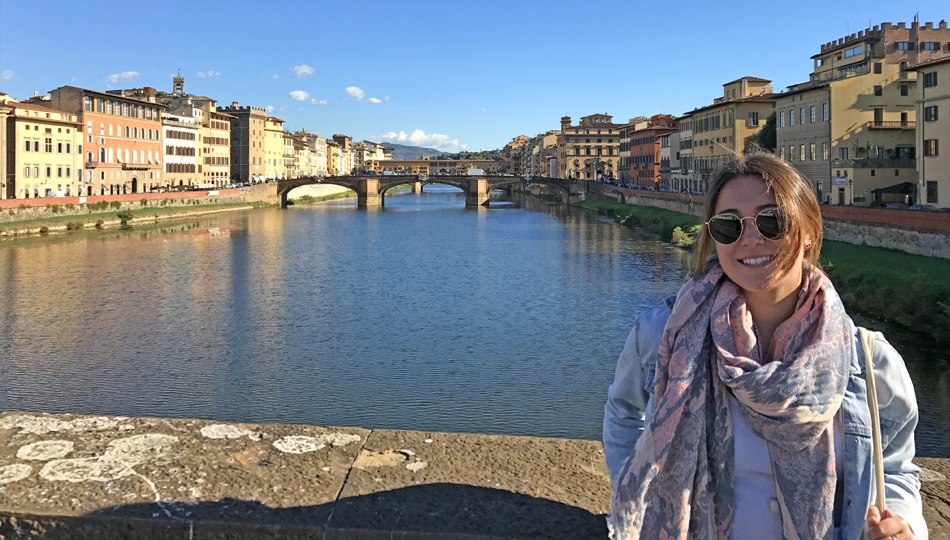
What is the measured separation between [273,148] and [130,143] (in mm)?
34072

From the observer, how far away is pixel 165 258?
29.4 metres

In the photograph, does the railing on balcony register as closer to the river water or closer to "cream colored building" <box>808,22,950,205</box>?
"cream colored building" <box>808,22,950,205</box>

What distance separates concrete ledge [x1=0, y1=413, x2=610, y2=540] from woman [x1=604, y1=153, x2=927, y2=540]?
A: 38 centimetres

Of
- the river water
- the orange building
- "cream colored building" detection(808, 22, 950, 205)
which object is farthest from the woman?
the orange building

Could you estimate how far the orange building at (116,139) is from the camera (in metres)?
52.6

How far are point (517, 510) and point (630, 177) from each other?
82.4 m

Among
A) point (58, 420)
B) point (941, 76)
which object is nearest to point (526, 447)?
point (58, 420)

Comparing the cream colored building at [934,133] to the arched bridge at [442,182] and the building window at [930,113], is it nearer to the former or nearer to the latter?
the building window at [930,113]

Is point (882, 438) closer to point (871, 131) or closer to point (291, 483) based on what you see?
point (291, 483)

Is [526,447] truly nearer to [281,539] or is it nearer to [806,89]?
[281,539]

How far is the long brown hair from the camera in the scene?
5.24 feet

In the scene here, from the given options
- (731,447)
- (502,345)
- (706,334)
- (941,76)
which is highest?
(941,76)

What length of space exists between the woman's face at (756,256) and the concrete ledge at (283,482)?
66cm

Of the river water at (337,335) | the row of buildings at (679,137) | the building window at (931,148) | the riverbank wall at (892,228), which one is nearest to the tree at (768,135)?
the row of buildings at (679,137)
